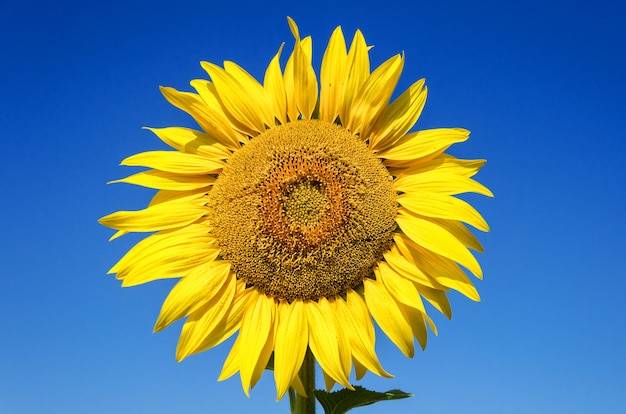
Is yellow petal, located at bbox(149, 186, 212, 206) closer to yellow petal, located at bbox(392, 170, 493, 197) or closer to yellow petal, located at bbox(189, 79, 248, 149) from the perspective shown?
yellow petal, located at bbox(189, 79, 248, 149)

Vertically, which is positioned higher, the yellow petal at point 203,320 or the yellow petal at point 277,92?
the yellow petal at point 277,92

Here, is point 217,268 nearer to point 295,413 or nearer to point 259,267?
Answer: point 259,267

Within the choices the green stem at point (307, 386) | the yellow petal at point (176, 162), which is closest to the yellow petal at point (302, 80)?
the yellow petal at point (176, 162)

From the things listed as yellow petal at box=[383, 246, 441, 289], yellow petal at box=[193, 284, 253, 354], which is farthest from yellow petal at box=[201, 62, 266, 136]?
yellow petal at box=[383, 246, 441, 289]

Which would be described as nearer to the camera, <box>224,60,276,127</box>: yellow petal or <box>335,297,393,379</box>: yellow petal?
<box>335,297,393,379</box>: yellow petal

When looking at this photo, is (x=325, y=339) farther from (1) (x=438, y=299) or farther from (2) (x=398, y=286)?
(1) (x=438, y=299)

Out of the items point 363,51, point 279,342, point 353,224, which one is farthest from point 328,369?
point 363,51

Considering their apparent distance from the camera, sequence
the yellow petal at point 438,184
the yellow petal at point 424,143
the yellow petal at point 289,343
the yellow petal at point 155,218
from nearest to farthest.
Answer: the yellow petal at point 289,343, the yellow petal at point 438,184, the yellow petal at point 424,143, the yellow petal at point 155,218

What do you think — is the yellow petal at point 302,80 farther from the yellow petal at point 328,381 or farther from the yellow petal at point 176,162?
the yellow petal at point 328,381
